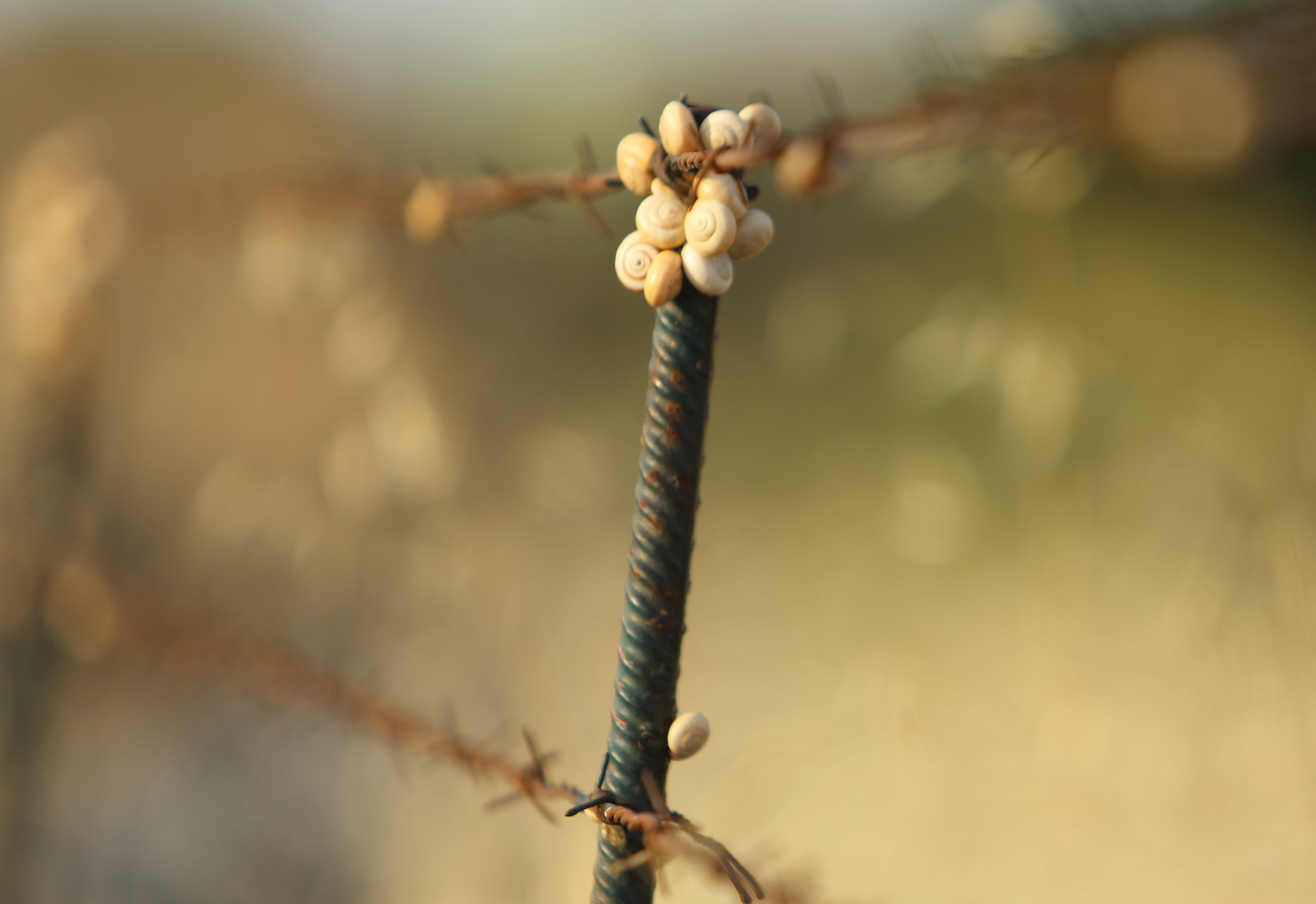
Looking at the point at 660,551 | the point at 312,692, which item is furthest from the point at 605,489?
the point at 660,551

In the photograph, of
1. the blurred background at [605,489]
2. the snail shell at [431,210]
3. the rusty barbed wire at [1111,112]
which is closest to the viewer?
the rusty barbed wire at [1111,112]

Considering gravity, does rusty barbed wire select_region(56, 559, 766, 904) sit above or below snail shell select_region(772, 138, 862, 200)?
below

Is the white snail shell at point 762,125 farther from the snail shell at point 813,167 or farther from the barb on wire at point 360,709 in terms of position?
the barb on wire at point 360,709

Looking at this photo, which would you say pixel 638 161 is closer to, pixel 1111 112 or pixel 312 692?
pixel 1111 112

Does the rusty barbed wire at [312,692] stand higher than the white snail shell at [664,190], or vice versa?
the white snail shell at [664,190]

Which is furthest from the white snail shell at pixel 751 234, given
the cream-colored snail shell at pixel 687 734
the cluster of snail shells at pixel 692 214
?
the cream-colored snail shell at pixel 687 734

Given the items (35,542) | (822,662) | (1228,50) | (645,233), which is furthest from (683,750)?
(35,542)

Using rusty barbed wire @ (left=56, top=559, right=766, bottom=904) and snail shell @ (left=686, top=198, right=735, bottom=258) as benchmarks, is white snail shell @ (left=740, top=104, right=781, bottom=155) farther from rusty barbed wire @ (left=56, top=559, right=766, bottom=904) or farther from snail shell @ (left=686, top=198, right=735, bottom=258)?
rusty barbed wire @ (left=56, top=559, right=766, bottom=904)

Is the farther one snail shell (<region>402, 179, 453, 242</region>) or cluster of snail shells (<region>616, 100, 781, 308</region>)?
snail shell (<region>402, 179, 453, 242</region>)

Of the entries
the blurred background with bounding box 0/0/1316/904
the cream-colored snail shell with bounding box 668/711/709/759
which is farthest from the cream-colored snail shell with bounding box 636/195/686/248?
the blurred background with bounding box 0/0/1316/904
